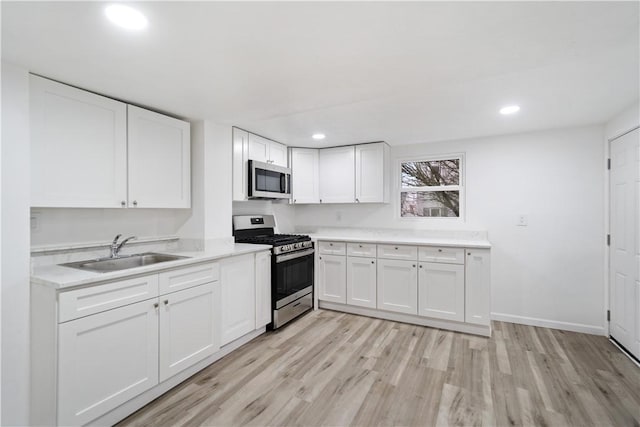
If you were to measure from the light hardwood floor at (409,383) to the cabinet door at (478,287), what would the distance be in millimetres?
234

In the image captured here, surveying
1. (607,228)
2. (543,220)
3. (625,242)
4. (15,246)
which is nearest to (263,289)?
(15,246)

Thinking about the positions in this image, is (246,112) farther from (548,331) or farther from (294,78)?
(548,331)

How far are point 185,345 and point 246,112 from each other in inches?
76.4

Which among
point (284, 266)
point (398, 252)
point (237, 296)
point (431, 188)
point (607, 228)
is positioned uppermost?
point (431, 188)

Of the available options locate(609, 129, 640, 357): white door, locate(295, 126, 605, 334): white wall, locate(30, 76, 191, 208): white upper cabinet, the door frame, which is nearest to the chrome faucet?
locate(30, 76, 191, 208): white upper cabinet

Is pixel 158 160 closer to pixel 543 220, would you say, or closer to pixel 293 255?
pixel 293 255

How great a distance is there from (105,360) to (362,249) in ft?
8.46

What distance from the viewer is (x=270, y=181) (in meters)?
3.49

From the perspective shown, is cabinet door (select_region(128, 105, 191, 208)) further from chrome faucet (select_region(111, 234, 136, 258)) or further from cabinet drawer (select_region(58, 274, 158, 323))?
cabinet drawer (select_region(58, 274, 158, 323))

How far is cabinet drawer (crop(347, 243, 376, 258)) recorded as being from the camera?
137 inches

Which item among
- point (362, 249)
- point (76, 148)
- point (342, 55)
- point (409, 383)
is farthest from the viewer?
point (362, 249)

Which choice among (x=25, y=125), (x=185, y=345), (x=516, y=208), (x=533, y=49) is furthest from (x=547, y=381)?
(x=25, y=125)

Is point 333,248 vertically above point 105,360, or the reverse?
point 333,248

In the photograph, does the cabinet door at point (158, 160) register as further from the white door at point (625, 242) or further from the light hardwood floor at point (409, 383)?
the white door at point (625, 242)
